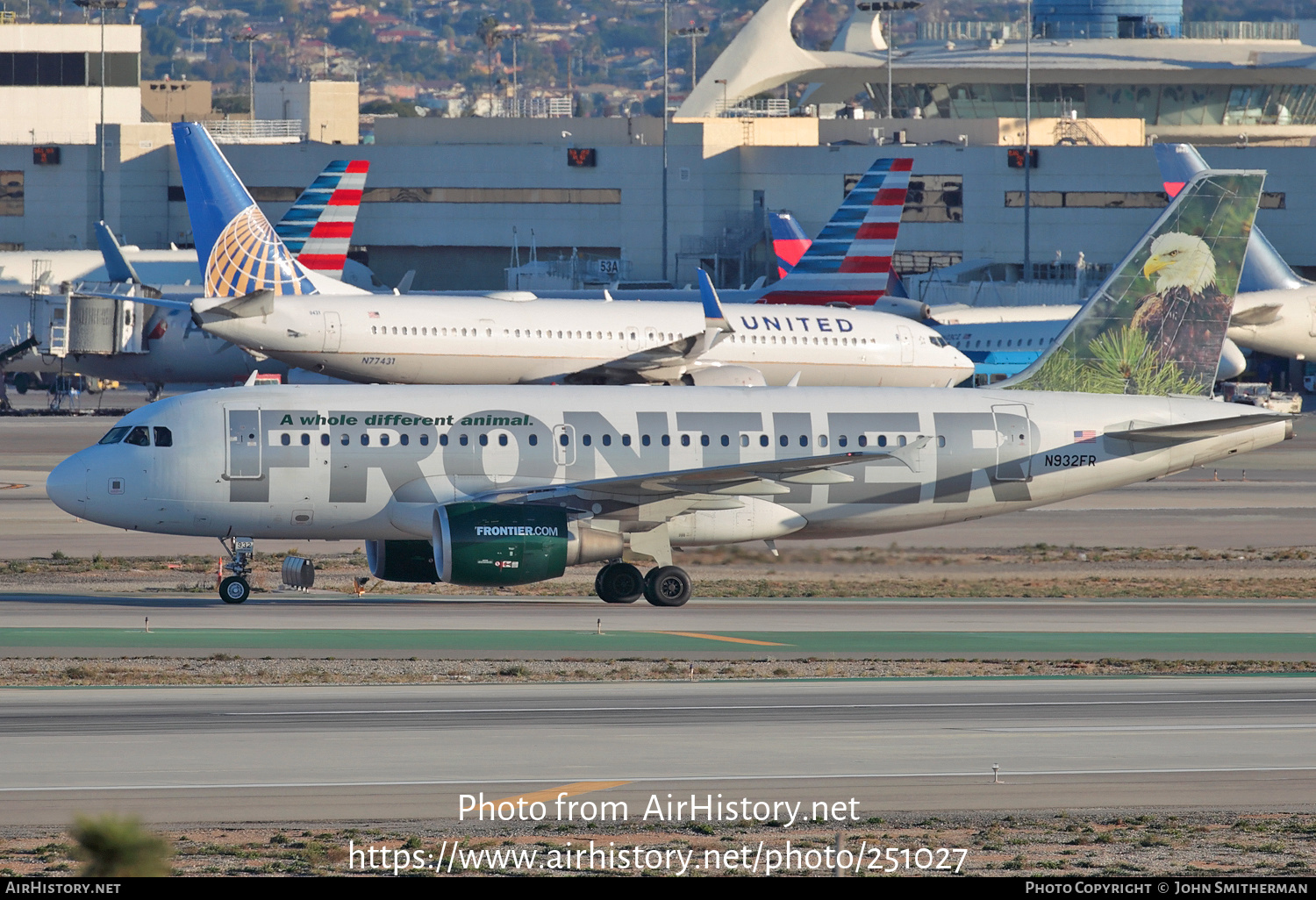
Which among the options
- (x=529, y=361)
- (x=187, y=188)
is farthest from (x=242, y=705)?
(x=187, y=188)

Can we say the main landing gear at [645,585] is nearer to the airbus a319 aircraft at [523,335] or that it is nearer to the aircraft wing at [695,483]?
the aircraft wing at [695,483]

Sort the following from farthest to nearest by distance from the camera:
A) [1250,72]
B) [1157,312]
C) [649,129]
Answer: [1250,72] → [649,129] → [1157,312]

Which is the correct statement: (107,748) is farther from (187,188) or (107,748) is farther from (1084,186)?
(1084,186)

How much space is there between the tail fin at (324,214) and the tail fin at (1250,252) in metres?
38.2

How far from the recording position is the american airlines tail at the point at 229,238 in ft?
196

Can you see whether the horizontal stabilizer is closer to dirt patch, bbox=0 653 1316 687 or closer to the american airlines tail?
dirt patch, bbox=0 653 1316 687

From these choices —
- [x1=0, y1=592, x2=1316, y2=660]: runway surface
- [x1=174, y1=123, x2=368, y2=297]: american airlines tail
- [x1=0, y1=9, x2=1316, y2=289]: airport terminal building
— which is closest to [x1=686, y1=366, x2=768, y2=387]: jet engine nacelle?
[x1=174, y1=123, x2=368, y2=297]: american airlines tail

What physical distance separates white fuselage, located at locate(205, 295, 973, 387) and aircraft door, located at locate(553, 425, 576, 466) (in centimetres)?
2165

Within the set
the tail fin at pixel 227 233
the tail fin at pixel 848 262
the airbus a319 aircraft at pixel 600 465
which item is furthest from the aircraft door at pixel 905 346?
the airbus a319 aircraft at pixel 600 465

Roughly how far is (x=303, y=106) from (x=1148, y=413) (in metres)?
Result: 120

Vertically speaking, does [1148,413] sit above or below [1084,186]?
below

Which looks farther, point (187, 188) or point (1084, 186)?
point (1084, 186)

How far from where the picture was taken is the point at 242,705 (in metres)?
22.3

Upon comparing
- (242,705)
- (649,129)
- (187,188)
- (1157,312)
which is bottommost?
(242,705)
